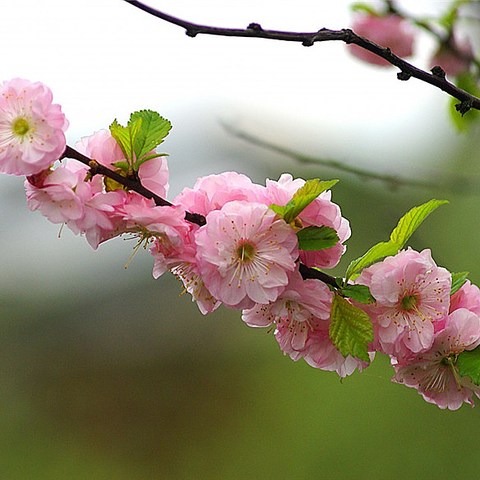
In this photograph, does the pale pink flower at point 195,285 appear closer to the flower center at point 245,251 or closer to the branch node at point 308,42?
the flower center at point 245,251

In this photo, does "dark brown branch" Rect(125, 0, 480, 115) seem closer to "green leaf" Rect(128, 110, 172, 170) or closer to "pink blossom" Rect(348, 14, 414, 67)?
"green leaf" Rect(128, 110, 172, 170)

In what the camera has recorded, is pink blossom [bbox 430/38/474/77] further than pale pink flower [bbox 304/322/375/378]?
Yes

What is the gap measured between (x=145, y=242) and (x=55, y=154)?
0.09 metres

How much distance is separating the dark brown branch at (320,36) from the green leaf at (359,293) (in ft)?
0.47

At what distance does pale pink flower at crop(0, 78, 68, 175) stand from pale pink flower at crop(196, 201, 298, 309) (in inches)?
4.3

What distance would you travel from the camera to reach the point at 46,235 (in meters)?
5.01

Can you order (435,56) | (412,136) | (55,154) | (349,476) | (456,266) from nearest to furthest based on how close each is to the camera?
(55,154) < (435,56) < (456,266) < (349,476) < (412,136)

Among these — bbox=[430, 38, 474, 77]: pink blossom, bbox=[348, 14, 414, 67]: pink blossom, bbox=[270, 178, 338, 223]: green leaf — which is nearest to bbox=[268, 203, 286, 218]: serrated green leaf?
bbox=[270, 178, 338, 223]: green leaf

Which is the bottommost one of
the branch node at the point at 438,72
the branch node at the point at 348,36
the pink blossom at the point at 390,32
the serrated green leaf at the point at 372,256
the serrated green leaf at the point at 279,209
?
the pink blossom at the point at 390,32

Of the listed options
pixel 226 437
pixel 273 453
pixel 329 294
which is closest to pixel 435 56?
pixel 329 294

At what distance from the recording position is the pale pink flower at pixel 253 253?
49cm

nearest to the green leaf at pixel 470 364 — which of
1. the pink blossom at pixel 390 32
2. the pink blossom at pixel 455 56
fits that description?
the pink blossom at pixel 455 56

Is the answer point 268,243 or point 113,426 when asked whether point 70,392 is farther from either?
point 268,243

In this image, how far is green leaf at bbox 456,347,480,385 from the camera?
521mm
